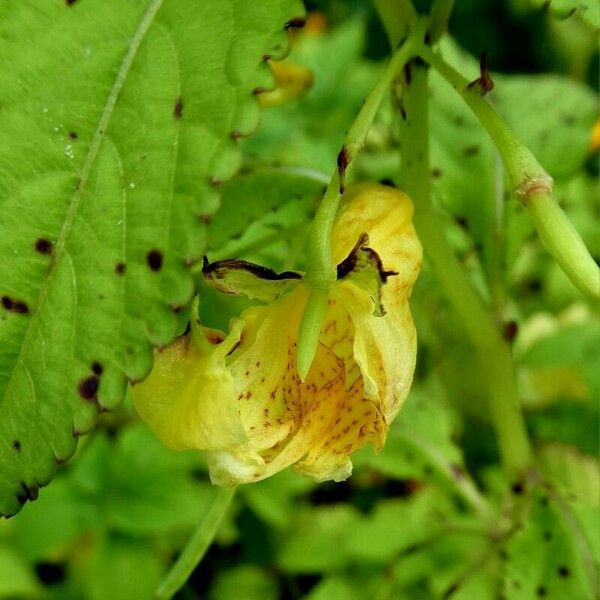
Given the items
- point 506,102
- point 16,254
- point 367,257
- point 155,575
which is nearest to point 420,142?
point 367,257

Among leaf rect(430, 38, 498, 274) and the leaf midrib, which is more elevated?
the leaf midrib

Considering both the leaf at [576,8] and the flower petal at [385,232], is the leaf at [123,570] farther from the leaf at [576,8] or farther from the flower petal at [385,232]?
the leaf at [576,8]

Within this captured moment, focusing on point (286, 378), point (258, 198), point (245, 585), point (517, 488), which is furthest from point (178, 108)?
point (245, 585)

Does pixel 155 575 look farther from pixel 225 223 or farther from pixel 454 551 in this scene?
pixel 225 223

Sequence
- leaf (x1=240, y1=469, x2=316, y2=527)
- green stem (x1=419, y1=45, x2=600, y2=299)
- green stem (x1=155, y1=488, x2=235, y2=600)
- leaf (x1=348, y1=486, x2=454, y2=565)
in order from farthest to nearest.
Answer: leaf (x1=240, y1=469, x2=316, y2=527)
leaf (x1=348, y1=486, x2=454, y2=565)
green stem (x1=155, y1=488, x2=235, y2=600)
green stem (x1=419, y1=45, x2=600, y2=299)

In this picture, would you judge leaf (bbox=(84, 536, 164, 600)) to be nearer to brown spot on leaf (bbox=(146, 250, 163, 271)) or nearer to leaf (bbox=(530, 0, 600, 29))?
brown spot on leaf (bbox=(146, 250, 163, 271))

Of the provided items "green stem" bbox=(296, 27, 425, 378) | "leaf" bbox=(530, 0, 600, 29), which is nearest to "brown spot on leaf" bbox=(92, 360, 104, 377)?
"green stem" bbox=(296, 27, 425, 378)
